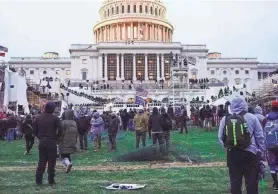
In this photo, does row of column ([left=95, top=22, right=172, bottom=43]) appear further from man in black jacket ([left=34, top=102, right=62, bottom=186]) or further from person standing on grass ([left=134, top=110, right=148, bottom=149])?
man in black jacket ([left=34, top=102, right=62, bottom=186])

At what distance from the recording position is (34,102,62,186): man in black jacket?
1216 centimetres

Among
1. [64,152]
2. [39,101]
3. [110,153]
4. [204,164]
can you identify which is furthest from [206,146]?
[39,101]

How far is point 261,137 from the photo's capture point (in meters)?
8.43

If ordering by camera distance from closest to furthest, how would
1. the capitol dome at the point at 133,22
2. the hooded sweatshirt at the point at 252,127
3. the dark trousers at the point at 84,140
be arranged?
the hooded sweatshirt at the point at 252,127, the dark trousers at the point at 84,140, the capitol dome at the point at 133,22

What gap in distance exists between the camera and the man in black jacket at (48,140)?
1216 centimetres

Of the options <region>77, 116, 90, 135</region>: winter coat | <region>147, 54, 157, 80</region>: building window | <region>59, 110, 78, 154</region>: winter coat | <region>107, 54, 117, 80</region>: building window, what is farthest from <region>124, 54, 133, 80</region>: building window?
<region>59, 110, 78, 154</region>: winter coat

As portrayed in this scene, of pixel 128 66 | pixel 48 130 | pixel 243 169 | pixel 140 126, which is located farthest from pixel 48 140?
pixel 128 66

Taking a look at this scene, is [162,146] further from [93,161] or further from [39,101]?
[39,101]

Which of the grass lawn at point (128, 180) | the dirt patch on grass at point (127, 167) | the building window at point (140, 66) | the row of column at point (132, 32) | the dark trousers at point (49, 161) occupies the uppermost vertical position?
the row of column at point (132, 32)

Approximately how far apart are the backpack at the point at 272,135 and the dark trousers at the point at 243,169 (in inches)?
119

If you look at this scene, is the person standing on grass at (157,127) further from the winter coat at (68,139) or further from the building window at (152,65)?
the building window at (152,65)

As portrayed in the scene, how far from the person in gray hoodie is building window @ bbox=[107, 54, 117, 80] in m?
91.8

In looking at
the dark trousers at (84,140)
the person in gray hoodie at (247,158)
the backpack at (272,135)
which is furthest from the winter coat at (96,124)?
the person in gray hoodie at (247,158)

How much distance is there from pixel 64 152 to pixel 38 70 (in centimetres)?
10025
